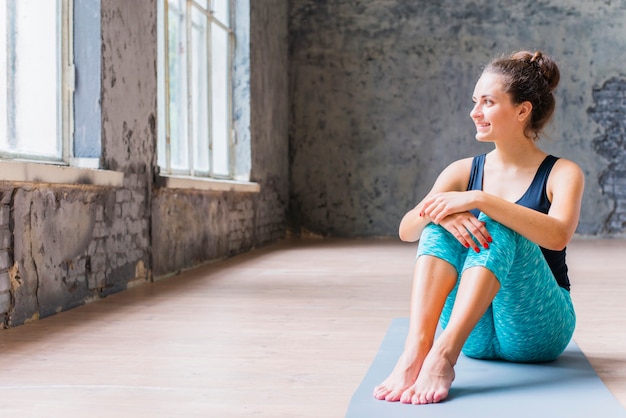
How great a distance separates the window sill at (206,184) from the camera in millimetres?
5059

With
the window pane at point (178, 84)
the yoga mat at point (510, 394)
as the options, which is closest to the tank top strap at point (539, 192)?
the yoga mat at point (510, 394)

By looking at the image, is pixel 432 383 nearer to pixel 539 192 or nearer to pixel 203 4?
pixel 539 192

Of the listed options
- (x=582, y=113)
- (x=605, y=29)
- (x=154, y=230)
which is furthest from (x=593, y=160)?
(x=154, y=230)

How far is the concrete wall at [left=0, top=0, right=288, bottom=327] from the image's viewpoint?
330cm

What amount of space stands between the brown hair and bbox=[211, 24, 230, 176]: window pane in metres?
4.87

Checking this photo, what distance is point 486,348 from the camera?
2.35 meters

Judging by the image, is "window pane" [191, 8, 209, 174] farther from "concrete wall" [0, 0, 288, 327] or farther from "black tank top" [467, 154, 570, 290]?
"black tank top" [467, 154, 570, 290]

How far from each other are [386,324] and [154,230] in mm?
2082

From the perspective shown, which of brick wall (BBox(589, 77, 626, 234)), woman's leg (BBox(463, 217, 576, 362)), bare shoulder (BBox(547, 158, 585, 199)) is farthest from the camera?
brick wall (BBox(589, 77, 626, 234))

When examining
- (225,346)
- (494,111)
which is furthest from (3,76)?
(494,111)

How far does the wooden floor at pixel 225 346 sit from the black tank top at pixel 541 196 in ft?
1.13

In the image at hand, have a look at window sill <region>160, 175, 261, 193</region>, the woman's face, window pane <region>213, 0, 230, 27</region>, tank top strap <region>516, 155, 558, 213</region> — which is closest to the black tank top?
tank top strap <region>516, 155, 558, 213</region>

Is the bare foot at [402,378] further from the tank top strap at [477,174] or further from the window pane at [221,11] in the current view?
the window pane at [221,11]

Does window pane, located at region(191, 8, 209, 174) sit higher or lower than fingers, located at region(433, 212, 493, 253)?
higher
